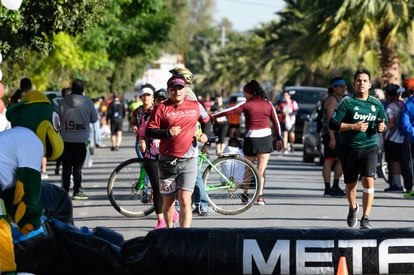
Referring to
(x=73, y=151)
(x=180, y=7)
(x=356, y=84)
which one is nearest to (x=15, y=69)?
(x=73, y=151)

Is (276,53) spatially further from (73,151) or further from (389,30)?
(73,151)

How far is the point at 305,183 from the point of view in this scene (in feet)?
71.0

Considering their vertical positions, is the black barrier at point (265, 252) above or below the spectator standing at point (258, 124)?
below

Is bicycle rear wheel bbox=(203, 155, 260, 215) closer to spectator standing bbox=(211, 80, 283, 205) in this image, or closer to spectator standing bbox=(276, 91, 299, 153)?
spectator standing bbox=(211, 80, 283, 205)

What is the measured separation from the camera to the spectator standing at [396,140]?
752 inches

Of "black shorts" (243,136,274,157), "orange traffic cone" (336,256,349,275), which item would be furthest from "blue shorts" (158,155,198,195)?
"black shorts" (243,136,274,157)

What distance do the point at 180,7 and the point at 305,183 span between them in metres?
101

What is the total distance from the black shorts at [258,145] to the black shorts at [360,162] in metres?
2.86

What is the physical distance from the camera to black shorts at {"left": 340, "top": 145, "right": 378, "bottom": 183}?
13.1 meters

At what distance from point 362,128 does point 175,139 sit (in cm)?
221

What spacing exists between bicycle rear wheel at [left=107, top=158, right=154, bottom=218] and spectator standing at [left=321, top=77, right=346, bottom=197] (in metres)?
2.90

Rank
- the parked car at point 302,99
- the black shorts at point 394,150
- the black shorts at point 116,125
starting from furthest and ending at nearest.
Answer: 1. the parked car at point 302,99
2. the black shorts at point 116,125
3. the black shorts at point 394,150

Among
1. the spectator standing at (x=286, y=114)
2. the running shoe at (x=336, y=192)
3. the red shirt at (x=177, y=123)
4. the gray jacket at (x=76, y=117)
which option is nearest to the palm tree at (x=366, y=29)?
the spectator standing at (x=286, y=114)

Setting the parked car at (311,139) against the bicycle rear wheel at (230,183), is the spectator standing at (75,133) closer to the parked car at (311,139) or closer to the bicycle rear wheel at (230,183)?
the bicycle rear wheel at (230,183)
